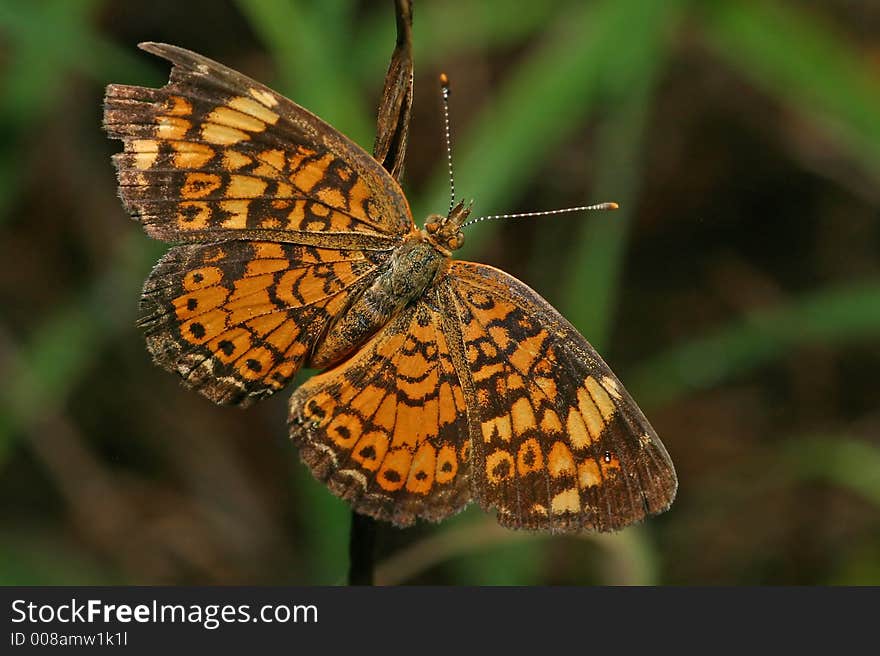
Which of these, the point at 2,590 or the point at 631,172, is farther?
the point at 631,172

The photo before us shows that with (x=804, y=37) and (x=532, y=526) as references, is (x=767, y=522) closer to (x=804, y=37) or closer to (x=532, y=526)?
(x=804, y=37)

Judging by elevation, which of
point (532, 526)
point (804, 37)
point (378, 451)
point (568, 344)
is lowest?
point (532, 526)

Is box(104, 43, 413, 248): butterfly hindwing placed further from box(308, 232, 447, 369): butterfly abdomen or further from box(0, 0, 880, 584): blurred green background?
box(0, 0, 880, 584): blurred green background

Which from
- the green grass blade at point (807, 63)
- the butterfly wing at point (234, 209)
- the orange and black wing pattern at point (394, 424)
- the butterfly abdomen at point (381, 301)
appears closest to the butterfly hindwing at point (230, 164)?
the butterfly wing at point (234, 209)

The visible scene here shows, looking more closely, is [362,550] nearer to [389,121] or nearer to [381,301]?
[381,301]

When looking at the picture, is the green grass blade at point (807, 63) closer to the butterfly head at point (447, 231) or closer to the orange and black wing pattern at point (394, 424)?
the butterfly head at point (447, 231)

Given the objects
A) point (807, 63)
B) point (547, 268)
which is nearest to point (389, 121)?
point (807, 63)

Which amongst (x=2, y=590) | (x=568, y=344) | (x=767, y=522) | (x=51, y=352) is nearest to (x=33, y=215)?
(x=51, y=352)

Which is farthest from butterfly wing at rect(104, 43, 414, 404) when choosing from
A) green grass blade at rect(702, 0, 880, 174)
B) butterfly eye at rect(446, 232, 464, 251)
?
green grass blade at rect(702, 0, 880, 174)
